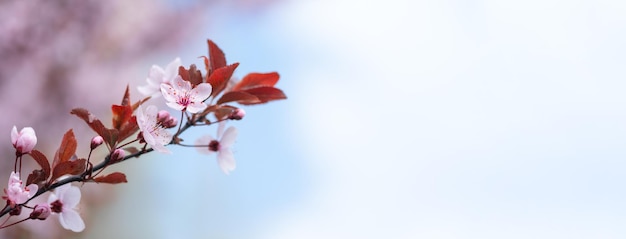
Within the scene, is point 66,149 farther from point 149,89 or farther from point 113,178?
point 149,89

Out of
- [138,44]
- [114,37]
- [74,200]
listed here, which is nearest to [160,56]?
[138,44]

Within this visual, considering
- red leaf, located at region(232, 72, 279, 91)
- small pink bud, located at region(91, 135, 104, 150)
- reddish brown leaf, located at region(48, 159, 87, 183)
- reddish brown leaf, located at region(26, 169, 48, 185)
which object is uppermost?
red leaf, located at region(232, 72, 279, 91)

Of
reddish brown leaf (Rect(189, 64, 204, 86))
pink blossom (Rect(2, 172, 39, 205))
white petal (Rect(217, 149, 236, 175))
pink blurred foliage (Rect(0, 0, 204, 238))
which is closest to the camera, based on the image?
pink blossom (Rect(2, 172, 39, 205))

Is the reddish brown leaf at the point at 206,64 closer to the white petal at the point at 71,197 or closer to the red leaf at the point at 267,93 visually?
the red leaf at the point at 267,93

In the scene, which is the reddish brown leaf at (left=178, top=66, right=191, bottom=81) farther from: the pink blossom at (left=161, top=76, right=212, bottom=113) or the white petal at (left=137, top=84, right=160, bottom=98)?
the white petal at (left=137, top=84, right=160, bottom=98)

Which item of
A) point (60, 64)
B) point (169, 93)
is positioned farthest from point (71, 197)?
point (60, 64)

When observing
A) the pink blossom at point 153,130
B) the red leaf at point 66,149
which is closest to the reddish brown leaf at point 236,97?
the pink blossom at point 153,130

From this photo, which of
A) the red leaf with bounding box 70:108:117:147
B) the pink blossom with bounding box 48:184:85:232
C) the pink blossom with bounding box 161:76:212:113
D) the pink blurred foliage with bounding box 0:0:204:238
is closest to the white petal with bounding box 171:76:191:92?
the pink blossom with bounding box 161:76:212:113

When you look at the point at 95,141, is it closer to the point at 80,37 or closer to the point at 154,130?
the point at 154,130
